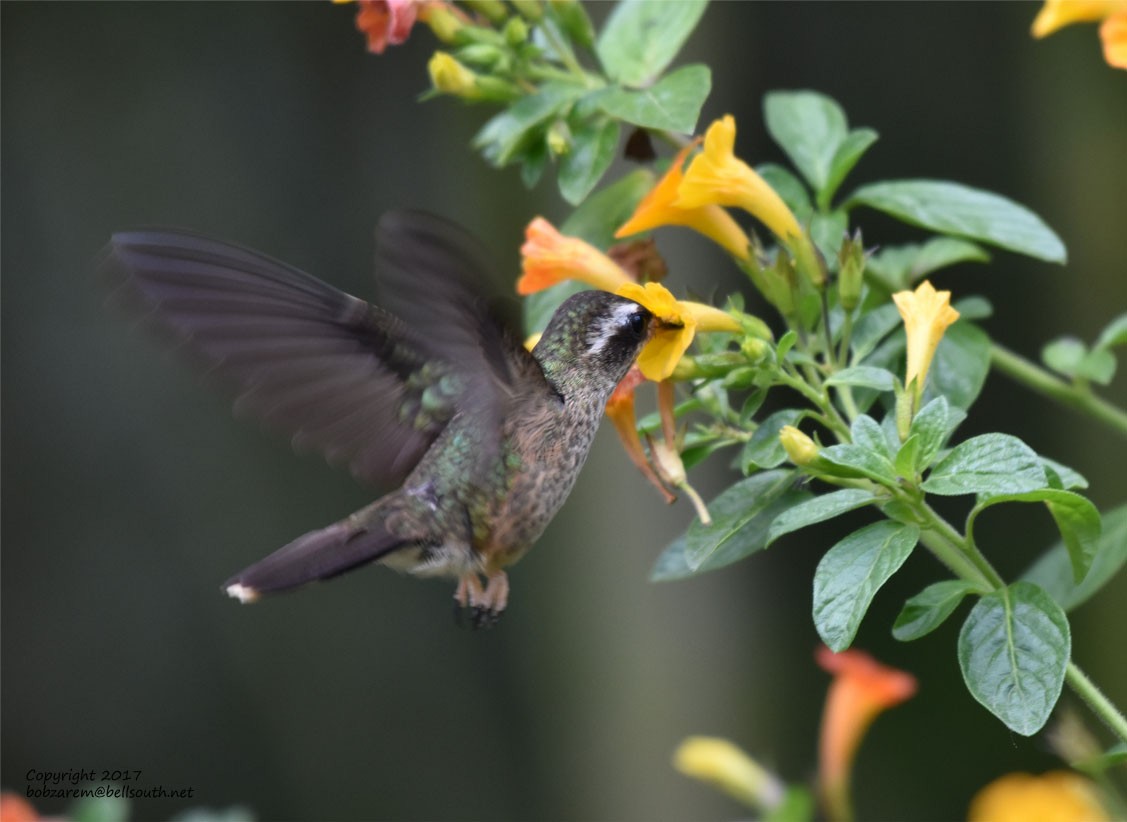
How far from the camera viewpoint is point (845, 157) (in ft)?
4.39

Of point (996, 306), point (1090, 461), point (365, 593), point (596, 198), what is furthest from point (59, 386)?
point (1090, 461)

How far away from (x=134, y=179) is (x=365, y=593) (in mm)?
1254

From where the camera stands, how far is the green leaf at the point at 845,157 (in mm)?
1321

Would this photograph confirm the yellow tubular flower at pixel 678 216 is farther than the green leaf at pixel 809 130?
No

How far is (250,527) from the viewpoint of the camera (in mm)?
3270

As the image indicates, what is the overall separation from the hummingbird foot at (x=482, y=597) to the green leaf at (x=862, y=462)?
1.55 ft

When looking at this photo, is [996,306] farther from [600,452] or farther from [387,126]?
[387,126]

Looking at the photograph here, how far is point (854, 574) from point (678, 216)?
469mm

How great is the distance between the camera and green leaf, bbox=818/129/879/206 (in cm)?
132

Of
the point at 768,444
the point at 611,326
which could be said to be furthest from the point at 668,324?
the point at 768,444

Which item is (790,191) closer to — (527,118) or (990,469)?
(527,118)

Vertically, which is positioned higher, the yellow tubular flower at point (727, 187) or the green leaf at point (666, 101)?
the green leaf at point (666, 101)

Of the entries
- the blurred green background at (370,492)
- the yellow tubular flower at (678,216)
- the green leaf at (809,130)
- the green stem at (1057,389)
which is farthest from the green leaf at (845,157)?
the blurred green background at (370,492)

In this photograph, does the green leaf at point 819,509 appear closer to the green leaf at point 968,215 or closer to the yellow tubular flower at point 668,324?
the yellow tubular flower at point 668,324
